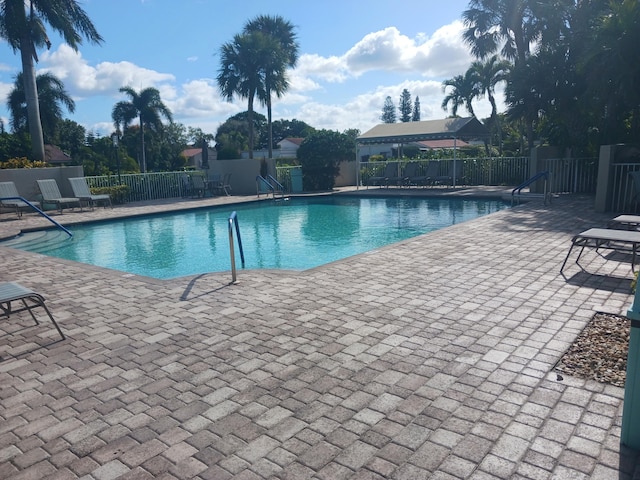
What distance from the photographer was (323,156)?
21172 mm

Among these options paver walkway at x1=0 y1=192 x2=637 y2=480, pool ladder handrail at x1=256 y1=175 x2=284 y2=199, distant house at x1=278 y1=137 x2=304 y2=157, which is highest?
distant house at x1=278 y1=137 x2=304 y2=157

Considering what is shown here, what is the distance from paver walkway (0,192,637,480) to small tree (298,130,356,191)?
15.7m

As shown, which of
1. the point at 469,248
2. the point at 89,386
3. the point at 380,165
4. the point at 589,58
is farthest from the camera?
the point at 380,165

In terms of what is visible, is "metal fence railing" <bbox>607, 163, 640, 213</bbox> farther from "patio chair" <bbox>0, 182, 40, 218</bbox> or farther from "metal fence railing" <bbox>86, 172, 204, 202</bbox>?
"patio chair" <bbox>0, 182, 40, 218</bbox>

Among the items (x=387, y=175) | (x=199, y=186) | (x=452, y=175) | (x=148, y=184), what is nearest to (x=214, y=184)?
(x=199, y=186)

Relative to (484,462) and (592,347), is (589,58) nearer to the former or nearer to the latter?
(592,347)

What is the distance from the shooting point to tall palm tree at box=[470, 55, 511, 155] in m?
28.2

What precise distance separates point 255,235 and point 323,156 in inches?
399

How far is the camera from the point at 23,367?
374 cm

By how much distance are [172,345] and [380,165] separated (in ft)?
67.9

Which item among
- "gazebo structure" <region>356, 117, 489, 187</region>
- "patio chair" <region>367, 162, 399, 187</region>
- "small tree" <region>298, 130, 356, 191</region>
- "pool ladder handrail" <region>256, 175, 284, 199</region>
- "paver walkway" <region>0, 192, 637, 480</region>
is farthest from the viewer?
"patio chair" <region>367, 162, 399, 187</region>

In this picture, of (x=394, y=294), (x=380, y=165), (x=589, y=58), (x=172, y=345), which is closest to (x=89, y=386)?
(x=172, y=345)

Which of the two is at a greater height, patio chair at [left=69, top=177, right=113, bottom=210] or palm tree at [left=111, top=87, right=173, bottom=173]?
palm tree at [left=111, top=87, right=173, bottom=173]

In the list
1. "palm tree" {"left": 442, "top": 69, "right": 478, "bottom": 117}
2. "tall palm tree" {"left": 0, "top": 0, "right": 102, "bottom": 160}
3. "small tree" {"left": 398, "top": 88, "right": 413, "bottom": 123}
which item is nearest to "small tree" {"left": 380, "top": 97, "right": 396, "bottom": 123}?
"small tree" {"left": 398, "top": 88, "right": 413, "bottom": 123}
